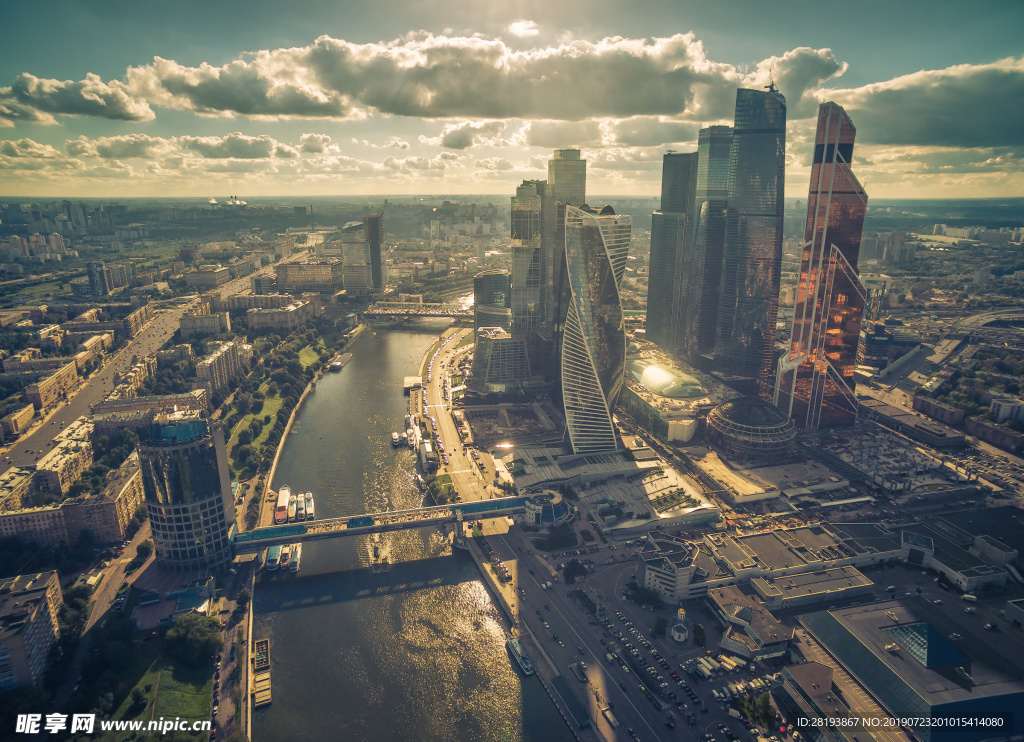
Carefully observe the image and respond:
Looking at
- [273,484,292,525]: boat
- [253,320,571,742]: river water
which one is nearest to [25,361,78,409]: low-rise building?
[253,320,571,742]: river water

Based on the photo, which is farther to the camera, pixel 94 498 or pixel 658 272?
pixel 658 272

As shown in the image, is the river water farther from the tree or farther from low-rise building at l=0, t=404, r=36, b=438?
low-rise building at l=0, t=404, r=36, b=438

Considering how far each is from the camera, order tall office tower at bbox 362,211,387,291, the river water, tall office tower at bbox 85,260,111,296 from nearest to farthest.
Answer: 1. the river water
2. tall office tower at bbox 85,260,111,296
3. tall office tower at bbox 362,211,387,291

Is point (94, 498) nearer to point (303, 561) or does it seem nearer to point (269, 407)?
point (303, 561)

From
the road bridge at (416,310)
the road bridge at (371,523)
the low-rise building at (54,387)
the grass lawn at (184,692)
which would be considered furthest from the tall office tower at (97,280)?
the grass lawn at (184,692)

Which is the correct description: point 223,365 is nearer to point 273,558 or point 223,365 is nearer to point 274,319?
point 274,319

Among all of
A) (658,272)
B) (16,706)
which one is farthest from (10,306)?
(658,272)

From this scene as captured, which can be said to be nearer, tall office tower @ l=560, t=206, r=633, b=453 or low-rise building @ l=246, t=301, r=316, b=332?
tall office tower @ l=560, t=206, r=633, b=453
